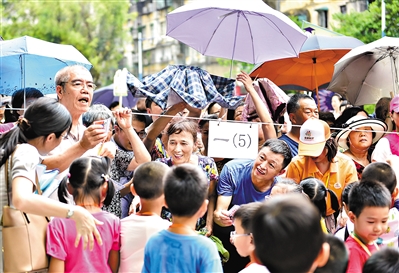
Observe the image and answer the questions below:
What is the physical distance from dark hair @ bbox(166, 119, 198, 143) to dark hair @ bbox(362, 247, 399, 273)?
2609mm

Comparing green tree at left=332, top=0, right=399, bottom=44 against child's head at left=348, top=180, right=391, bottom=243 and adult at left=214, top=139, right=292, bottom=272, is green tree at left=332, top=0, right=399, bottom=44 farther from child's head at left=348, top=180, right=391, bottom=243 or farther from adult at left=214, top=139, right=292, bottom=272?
child's head at left=348, top=180, right=391, bottom=243

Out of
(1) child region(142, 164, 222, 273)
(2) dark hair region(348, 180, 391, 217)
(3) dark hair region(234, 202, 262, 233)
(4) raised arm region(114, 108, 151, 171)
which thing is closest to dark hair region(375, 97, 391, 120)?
(2) dark hair region(348, 180, 391, 217)

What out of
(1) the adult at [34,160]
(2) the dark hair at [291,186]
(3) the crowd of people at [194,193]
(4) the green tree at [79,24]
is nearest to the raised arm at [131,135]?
(3) the crowd of people at [194,193]

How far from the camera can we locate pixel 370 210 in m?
4.23

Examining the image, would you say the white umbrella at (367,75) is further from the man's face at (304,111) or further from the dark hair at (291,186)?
the dark hair at (291,186)

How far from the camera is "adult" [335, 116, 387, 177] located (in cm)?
650

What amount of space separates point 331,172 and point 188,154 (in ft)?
4.18

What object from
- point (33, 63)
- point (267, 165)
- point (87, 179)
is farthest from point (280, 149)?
point (33, 63)

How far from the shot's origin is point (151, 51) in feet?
199

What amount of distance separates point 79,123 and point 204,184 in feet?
6.77

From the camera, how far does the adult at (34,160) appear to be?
3725 millimetres

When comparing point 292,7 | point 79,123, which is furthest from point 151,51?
point 79,123

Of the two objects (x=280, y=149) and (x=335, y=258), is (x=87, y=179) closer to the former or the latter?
(x=335, y=258)

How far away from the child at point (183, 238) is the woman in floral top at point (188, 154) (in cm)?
186
